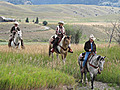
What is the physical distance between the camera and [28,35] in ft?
249

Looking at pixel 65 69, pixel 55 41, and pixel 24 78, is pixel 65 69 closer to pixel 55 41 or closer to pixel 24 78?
pixel 55 41

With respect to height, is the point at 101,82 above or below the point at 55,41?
below

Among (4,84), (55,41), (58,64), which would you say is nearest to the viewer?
(4,84)

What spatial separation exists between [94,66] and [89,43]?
1098 mm

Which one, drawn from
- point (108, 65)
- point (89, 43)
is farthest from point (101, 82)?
point (89, 43)

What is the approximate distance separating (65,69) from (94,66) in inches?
99.6

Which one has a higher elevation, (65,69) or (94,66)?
(94,66)

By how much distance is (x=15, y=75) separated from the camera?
341 inches

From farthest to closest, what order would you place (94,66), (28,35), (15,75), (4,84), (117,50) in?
(28,35) → (117,50) → (94,66) → (15,75) → (4,84)

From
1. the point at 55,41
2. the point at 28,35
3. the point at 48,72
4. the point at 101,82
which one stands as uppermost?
the point at 55,41

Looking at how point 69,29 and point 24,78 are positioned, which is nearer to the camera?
point 24,78

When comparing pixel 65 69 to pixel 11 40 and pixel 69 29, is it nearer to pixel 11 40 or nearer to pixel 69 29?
pixel 11 40

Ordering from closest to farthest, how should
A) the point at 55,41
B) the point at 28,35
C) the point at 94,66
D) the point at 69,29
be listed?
the point at 94,66 < the point at 55,41 < the point at 69,29 < the point at 28,35

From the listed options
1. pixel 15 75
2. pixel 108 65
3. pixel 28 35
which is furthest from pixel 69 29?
A: pixel 15 75
